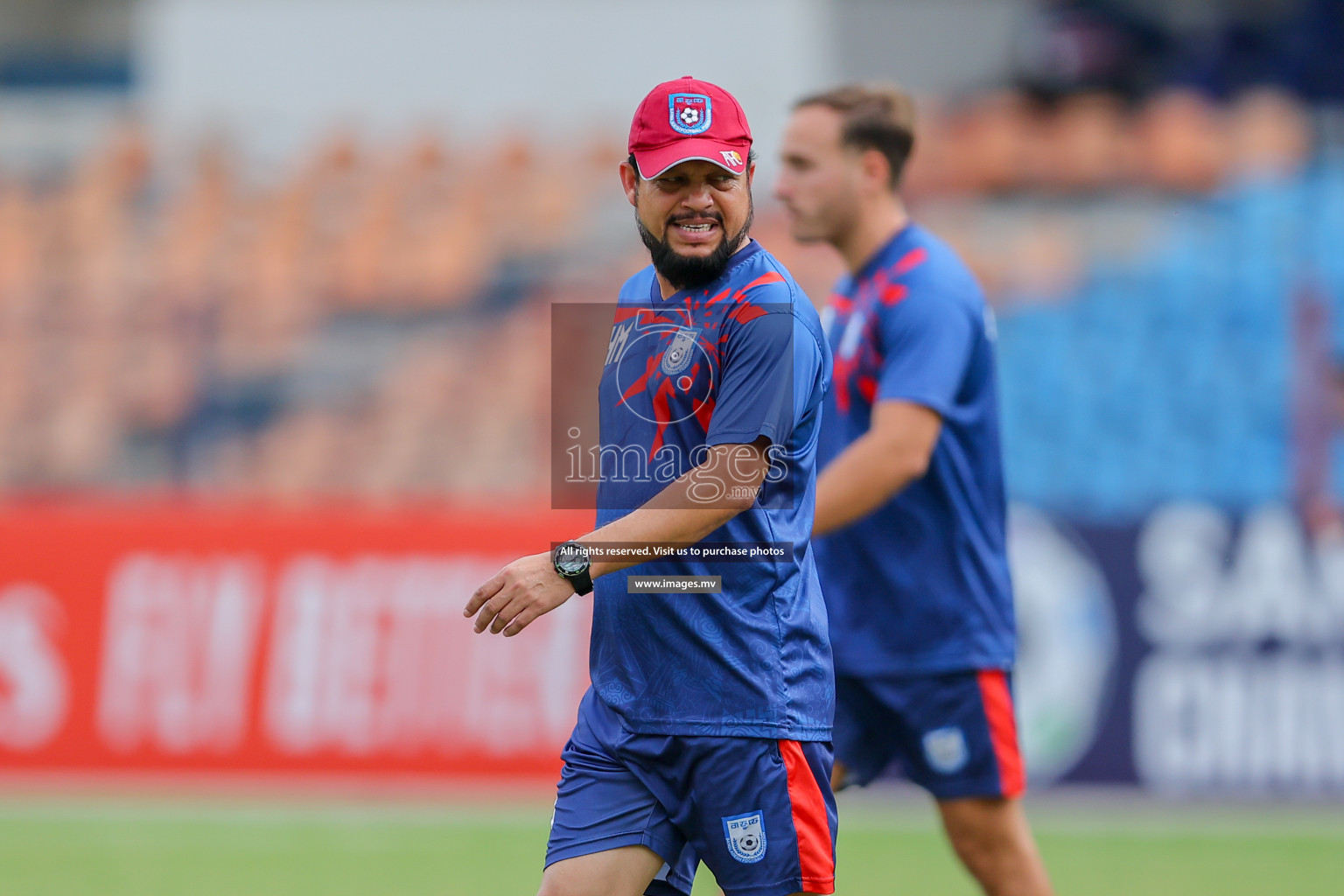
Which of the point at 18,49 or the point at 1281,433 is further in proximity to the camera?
the point at 18,49

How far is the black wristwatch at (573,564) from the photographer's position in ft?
10.4

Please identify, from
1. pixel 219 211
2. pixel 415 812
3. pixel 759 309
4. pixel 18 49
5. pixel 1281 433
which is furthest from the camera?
pixel 18 49

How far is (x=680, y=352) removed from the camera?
3.42 meters

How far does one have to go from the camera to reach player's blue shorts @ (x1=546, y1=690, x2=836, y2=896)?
343 centimetres

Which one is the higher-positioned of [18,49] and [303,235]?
[18,49]

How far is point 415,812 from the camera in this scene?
811cm

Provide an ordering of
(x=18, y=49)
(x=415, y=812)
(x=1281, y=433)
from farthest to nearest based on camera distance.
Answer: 1. (x=18, y=49)
2. (x=1281, y=433)
3. (x=415, y=812)

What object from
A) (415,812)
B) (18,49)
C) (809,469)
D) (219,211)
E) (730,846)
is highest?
(18,49)

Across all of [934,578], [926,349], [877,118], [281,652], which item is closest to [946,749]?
[934,578]

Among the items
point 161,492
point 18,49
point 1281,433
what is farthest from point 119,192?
point 1281,433

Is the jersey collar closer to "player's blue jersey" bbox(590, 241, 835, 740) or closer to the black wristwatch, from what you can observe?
"player's blue jersey" bbox(590, 241, 835, 740)

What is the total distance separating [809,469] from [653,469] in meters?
0.36

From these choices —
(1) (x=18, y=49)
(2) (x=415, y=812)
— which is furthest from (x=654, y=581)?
(1) (x=18, y=49)

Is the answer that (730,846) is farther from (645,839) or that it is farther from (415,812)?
(415,812)
